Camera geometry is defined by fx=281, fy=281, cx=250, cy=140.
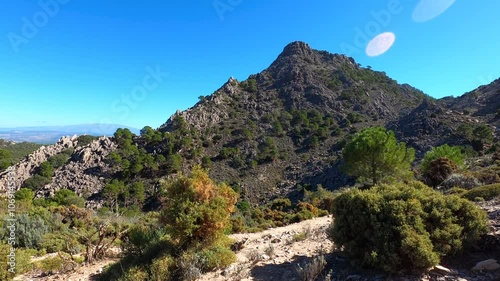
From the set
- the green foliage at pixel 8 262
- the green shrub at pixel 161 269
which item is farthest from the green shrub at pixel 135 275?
the green foliage at pixel 8 262

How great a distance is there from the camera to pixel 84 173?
42062 millimetres

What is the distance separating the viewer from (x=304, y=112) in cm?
6456

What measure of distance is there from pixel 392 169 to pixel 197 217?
1443 cm

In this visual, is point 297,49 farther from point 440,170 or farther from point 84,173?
point 440,170

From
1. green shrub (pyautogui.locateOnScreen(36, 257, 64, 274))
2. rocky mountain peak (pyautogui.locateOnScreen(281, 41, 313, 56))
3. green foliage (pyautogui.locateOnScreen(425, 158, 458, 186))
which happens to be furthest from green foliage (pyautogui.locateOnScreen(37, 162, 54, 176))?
rocky mountain peak (pyautogui.locateOnScreen(281, 41, 313, 56))

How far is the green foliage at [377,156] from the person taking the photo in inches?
679

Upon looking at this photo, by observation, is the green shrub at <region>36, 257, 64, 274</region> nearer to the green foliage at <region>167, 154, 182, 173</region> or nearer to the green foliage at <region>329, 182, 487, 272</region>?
the green foliage at <region>329, 182, 487, 272</region>

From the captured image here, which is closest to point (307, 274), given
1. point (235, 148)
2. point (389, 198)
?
point (389, 198)

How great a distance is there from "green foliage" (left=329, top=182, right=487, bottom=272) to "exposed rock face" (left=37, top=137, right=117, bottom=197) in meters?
41.1

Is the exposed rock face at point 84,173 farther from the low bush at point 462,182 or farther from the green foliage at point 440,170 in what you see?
the low bush at point 462,182

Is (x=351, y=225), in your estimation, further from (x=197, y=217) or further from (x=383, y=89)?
(x=383, y=89)

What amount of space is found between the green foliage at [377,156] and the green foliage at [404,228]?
1187cm

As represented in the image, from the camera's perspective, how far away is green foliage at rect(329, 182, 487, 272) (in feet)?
16.5

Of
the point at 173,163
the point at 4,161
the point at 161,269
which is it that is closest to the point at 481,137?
the point at 173,163
